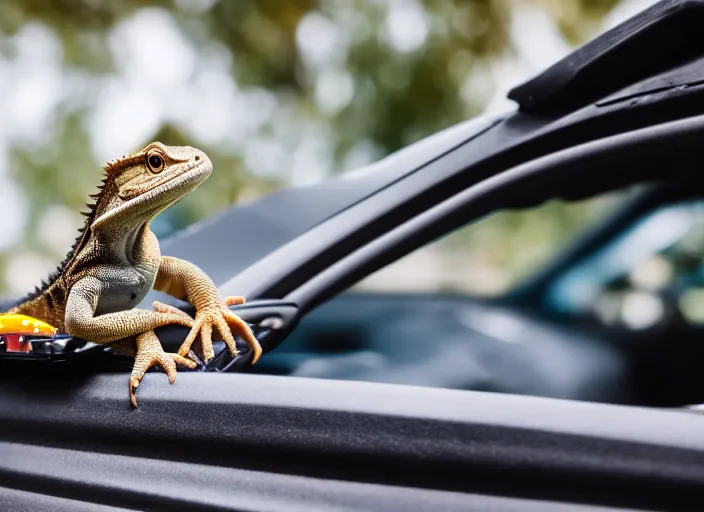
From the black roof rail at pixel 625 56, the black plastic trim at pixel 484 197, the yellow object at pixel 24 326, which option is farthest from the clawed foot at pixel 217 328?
the black roof rail at pixel 625 56

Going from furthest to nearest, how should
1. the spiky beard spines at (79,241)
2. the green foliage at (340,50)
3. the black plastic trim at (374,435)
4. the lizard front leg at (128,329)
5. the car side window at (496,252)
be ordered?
the green foliage at (340,50) → the car side window at (496,252) → the spiky beard spines at (79,241) → the lizard front leg at (128,329) → the black plastic trim at (374,435)

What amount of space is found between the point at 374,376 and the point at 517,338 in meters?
1.19

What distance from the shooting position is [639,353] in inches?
126

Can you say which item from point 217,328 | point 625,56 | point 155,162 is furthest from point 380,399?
point 625,56

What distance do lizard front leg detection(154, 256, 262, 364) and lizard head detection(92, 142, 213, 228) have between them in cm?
13

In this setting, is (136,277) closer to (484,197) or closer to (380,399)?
(380,399)

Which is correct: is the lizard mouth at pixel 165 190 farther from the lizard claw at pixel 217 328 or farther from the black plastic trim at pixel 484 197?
the black plastic trim at pixel 484 197

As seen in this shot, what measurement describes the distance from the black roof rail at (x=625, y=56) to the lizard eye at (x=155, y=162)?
0.79m

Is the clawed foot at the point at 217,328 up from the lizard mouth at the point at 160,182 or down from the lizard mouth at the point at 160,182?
down

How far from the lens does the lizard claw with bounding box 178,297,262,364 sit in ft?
4.13

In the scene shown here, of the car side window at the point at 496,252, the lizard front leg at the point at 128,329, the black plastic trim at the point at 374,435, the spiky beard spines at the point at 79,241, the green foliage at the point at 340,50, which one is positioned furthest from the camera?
the green foliage at the point at 340,50

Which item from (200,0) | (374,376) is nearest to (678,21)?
(374,376)

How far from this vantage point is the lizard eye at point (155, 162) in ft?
4.14

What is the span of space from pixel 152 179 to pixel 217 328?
0.30 meters
